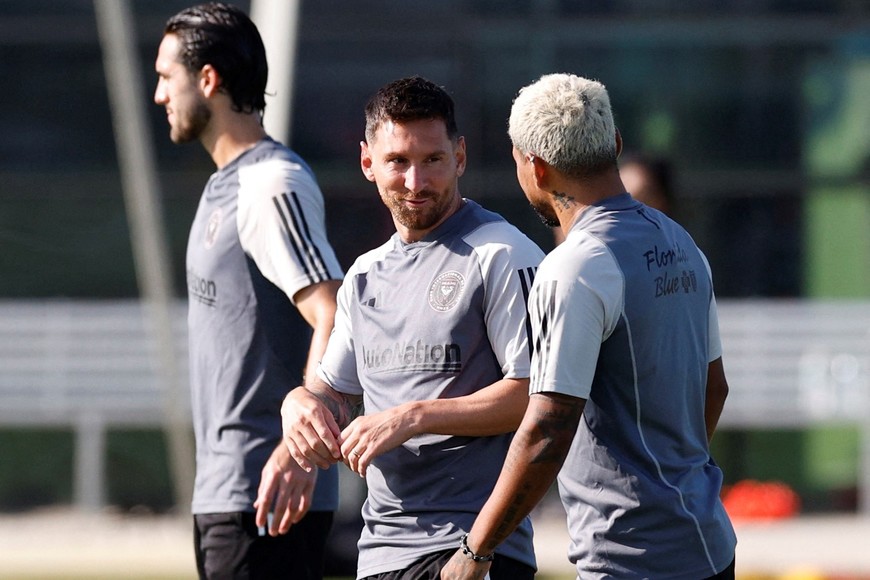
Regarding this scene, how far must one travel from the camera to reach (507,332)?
11.7 feet

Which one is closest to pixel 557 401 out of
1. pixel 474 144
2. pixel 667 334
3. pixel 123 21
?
pixel 667 334

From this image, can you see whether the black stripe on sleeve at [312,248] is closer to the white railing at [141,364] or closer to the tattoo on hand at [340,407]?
the tattoo on hand at [340,407]

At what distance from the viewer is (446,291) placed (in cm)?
363

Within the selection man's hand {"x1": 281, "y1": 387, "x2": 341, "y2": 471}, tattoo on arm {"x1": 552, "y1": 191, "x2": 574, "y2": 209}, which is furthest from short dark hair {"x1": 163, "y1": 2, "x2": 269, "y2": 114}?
tattoo on arm {"x1": 552, "y1": 191, "x2": 574, "y2": 209}

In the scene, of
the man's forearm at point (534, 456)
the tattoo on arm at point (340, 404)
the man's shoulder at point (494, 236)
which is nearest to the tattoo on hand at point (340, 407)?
the tattoo on arm at point (340, 404)

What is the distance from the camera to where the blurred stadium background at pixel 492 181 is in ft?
41.9

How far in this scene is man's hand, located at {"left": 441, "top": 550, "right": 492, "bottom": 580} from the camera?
3.41 m

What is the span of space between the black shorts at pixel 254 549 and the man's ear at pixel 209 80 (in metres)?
1.25

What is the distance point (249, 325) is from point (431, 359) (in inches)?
37.2

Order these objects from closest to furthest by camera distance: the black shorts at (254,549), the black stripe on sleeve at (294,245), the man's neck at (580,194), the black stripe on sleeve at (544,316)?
the black stripe on sleeve at (544,316) < the man's neck at (580,194) < the black stripe on sleeve at (294,245) < the black shorts at (254,549)

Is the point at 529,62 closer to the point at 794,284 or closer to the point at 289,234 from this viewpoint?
the point at 794,284

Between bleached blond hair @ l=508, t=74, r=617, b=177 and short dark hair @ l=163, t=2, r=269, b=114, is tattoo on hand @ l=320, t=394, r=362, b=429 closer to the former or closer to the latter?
bleached blond hair @ l=508, t=74, r=617, b=177

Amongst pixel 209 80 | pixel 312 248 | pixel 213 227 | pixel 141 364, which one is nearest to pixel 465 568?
pixel 312 248

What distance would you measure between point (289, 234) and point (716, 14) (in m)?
9.26
